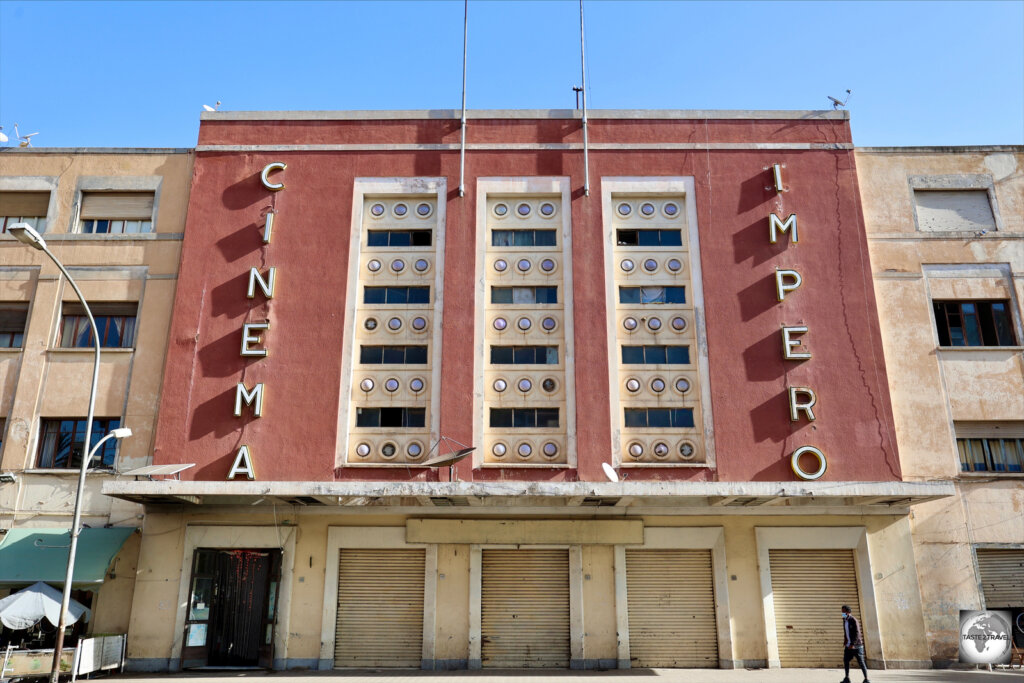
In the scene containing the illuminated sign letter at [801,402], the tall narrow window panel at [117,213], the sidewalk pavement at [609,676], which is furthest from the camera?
the tall narrow window panel at [117,213]

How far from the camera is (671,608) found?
70.1ft

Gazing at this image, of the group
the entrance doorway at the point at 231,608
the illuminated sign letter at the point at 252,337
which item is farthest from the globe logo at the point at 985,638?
the illuminated sign letter at the point at 252,337

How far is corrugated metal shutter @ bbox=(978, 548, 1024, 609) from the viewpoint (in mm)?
21344

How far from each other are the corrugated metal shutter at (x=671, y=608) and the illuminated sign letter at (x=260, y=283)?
12.8m

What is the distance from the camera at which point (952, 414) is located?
2256 cm

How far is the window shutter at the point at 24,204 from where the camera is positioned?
25328 millimetres

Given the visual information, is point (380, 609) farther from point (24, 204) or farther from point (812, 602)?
point (24, 204)

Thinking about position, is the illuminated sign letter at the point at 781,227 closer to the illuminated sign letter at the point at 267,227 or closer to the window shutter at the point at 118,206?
the illuminated sign letter at the point at 267,227

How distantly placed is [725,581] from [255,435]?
13.6m

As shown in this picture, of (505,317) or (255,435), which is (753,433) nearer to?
(505,317)

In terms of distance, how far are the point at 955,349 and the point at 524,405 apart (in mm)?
12726

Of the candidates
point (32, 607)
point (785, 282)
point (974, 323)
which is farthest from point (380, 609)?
point (974, 323)

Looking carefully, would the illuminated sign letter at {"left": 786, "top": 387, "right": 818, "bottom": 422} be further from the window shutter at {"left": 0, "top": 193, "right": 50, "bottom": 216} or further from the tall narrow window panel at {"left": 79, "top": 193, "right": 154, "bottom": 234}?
the window shutter at {"left": 0, "top": 193, "right": 50, "bottom": 216}

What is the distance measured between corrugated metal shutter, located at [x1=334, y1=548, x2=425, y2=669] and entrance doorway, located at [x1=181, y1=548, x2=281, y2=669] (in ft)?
6.20
